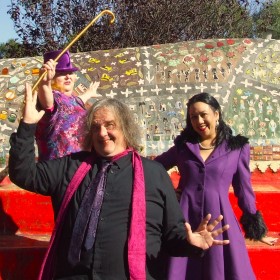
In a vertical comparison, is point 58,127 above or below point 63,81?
below

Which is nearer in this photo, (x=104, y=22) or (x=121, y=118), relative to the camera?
(x=121, y=118)

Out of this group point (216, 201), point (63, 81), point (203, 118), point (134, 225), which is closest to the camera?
point (134, 225)

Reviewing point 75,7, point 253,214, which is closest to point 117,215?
point 253,214

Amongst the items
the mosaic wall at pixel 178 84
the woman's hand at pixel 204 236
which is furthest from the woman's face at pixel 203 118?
the mosaic wall at pixel 178 84

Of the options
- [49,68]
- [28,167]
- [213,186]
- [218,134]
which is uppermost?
[49,68]

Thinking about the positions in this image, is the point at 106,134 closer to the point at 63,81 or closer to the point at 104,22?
the point at 63,81

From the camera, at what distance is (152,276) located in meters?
2.40

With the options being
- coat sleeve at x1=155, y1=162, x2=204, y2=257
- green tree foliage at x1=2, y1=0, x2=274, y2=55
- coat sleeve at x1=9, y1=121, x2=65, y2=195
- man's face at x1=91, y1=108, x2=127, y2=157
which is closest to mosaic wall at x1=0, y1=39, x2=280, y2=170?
coat sleeve at x1=155, y1=162, x2=204, y2=257

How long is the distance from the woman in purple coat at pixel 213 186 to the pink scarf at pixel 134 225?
0.96m

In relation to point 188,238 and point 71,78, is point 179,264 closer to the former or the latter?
point 188,238

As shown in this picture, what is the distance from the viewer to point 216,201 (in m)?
3.27

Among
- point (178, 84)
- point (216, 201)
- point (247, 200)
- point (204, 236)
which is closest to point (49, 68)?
point (204, 236)

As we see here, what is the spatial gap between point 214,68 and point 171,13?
707 centimetres

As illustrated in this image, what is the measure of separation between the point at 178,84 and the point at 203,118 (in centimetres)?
326
